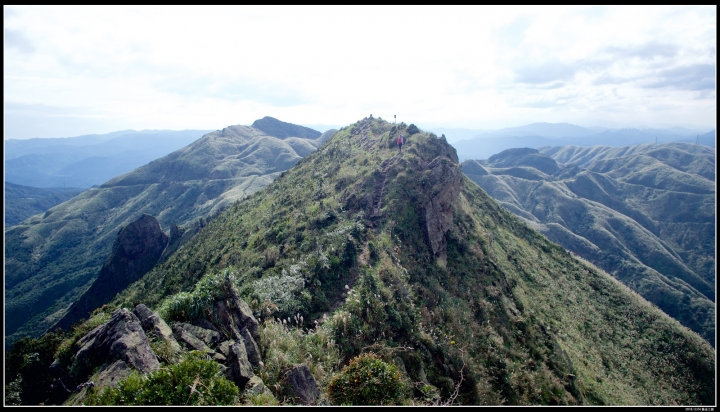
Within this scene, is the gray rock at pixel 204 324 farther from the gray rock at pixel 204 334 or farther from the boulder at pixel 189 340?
the boulder at pixel 189 340

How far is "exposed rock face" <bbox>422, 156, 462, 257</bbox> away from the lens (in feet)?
74.4

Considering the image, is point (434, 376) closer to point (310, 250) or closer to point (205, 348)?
point (205, 348)

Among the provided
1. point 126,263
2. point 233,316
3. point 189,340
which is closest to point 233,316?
point 233,316

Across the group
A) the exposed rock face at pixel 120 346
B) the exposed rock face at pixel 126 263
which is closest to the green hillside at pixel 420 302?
the exposed rock face at pixel 120 346

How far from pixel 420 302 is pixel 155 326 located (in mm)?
11725

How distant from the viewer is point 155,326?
7398 millimetres

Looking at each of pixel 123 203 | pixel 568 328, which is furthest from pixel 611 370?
pixel 123 203

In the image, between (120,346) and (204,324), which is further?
(204,324)

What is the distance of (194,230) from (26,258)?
397ft

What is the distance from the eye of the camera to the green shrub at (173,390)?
4.87m

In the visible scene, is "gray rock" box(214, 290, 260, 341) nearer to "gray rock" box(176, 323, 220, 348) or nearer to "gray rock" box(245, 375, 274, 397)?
"gray rock" box(176, 323, 220, 348)

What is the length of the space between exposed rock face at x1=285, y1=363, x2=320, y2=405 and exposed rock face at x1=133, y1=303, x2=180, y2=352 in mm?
2584

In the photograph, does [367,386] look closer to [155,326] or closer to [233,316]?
[233,316]

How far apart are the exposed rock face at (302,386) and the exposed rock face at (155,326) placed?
102 inches
